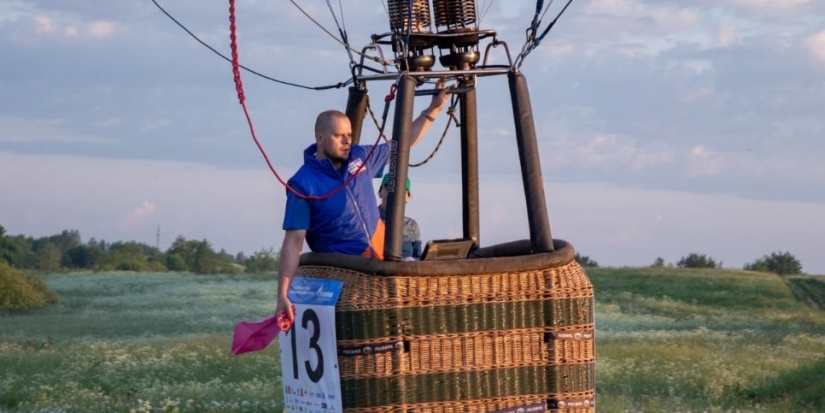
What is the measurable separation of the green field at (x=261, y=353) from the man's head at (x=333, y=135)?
3.50m

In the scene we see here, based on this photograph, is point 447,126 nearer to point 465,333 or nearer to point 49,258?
point 465,333

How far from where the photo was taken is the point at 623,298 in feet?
109

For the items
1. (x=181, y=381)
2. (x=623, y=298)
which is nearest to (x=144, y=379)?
(x=181, y=381)

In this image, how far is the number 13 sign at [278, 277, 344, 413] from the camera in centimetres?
606

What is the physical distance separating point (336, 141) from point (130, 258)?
43081 mm

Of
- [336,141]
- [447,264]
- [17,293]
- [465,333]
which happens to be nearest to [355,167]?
[336,141]

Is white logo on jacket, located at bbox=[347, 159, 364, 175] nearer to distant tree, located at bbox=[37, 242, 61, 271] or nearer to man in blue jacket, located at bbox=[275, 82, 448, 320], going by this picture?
man in blue jacket, located at bbox=[275, 82, 448, 320]

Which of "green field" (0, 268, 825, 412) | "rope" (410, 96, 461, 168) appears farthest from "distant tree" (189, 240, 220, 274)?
"rope" (410, 96, 461, 168)

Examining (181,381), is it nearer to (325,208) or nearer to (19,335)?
(325,208)

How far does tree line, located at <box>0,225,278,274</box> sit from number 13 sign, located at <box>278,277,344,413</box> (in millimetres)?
38450

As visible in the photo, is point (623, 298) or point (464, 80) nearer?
point (464, 80)

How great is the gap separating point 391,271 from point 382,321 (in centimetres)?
24

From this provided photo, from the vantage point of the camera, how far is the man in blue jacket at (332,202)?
257 inches

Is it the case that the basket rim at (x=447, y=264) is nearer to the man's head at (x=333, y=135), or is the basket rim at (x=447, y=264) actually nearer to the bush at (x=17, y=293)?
the man's head at (x=333, y=135)
